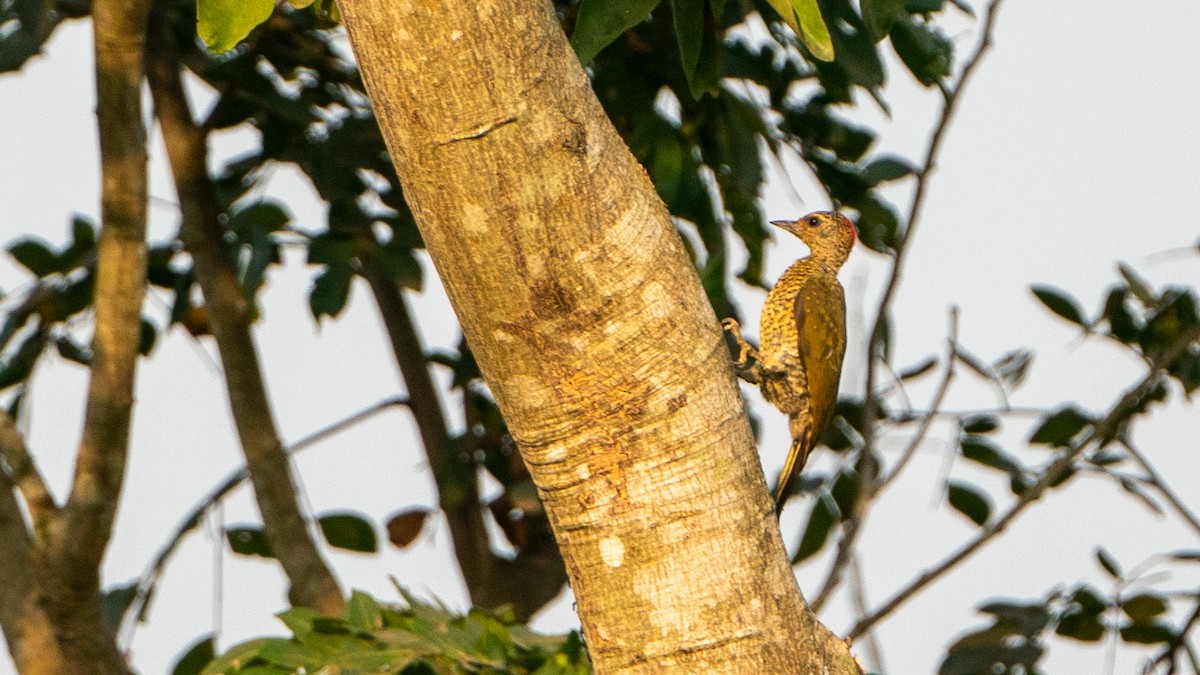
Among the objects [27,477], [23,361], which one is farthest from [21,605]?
[23,361]

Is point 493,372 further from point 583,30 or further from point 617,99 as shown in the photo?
point 617,99

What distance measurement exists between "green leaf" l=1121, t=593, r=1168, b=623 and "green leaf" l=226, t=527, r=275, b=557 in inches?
61.5

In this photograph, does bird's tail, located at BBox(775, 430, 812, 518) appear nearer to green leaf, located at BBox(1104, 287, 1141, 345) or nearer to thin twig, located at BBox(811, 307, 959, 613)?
thin twig, located at BBox(811, 307, 959, 613)

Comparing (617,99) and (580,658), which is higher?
(617,99)

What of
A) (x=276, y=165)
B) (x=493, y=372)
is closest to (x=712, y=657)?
(x=493, y=372)

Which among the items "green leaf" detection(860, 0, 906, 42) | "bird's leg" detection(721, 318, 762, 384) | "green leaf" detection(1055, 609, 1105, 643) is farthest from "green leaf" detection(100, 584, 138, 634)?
"green leaf" detection(860, 0, 906, 42)

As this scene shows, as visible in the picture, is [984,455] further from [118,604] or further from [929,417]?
[118,604]

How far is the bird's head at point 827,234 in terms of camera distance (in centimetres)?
211

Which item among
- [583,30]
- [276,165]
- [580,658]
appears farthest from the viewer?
[276,165]

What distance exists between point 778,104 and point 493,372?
1.44m

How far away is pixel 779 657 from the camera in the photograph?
979 mm

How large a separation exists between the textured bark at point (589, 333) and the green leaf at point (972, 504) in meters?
1.56

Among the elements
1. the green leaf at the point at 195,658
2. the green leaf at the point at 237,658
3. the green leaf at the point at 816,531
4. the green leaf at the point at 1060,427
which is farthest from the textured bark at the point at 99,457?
the green leaf at the point at 1060,427

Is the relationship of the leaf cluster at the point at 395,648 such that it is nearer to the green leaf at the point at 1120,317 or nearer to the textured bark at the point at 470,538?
the textured bark at the point at 470,538
